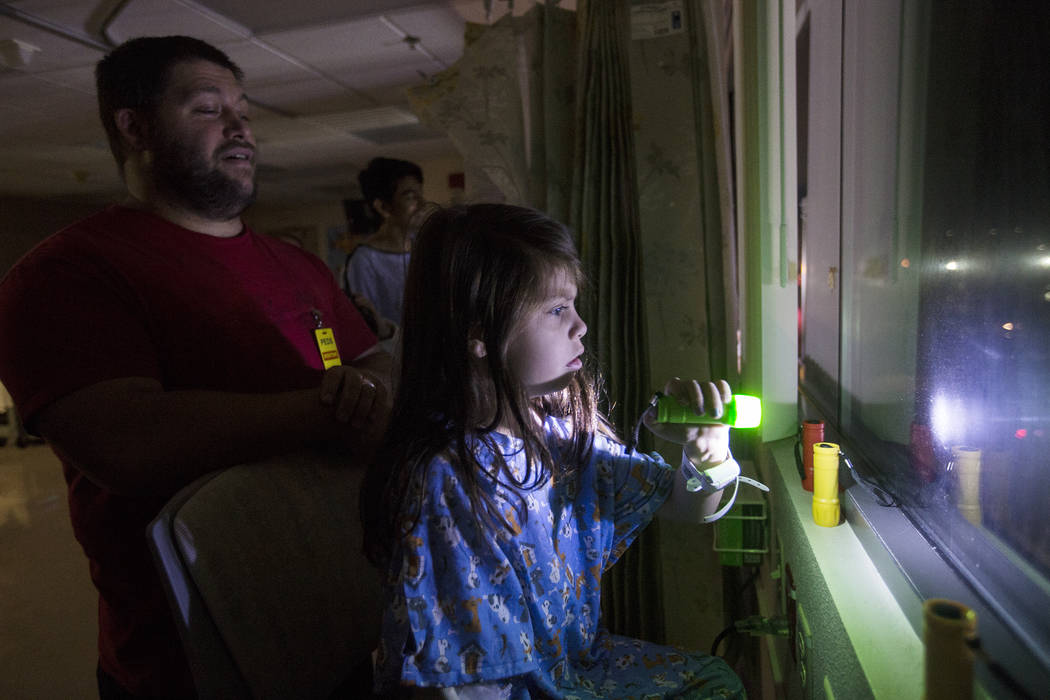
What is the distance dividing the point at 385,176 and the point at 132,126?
1578 millimetres

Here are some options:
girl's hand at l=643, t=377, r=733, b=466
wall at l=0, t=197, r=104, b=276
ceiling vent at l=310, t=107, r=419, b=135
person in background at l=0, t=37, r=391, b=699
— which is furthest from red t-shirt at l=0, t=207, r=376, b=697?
wall at l=0, t=197, r=104, b=276

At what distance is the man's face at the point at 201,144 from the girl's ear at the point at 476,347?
0.64 metres

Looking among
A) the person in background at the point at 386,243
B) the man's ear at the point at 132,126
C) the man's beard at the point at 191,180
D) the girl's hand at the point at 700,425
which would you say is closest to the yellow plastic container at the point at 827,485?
the girl's hand at the point at 700,425

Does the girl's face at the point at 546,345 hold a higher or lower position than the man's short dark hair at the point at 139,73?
lower

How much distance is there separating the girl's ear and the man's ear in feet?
2.52

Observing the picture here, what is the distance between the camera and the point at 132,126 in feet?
3.78

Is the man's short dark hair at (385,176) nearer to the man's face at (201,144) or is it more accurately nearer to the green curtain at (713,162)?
the man's face at (201,144)

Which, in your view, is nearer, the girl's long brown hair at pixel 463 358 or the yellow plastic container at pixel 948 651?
the yellow plastic container at pixel 948 651

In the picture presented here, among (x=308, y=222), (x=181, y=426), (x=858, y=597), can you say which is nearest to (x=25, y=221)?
(x=308, y=222)

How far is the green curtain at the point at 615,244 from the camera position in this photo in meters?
1.40

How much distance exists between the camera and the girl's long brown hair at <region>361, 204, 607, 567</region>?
85 centimetres

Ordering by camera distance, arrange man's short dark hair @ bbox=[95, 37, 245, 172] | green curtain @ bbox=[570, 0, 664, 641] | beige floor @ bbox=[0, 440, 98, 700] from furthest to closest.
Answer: beige floor @ bbox=[0, 440, 98, 700] < green curtain @ bbox=[570, 0, 664, 641] < man's short dark hair @ bbox=[95, 37, 245, 172]

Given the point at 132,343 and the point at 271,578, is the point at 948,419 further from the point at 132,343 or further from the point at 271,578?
the point at 132,343

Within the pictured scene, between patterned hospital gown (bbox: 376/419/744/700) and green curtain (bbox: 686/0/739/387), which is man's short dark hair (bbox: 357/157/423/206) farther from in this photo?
patterned hospital gown (bbox: 376/419/744/700)
